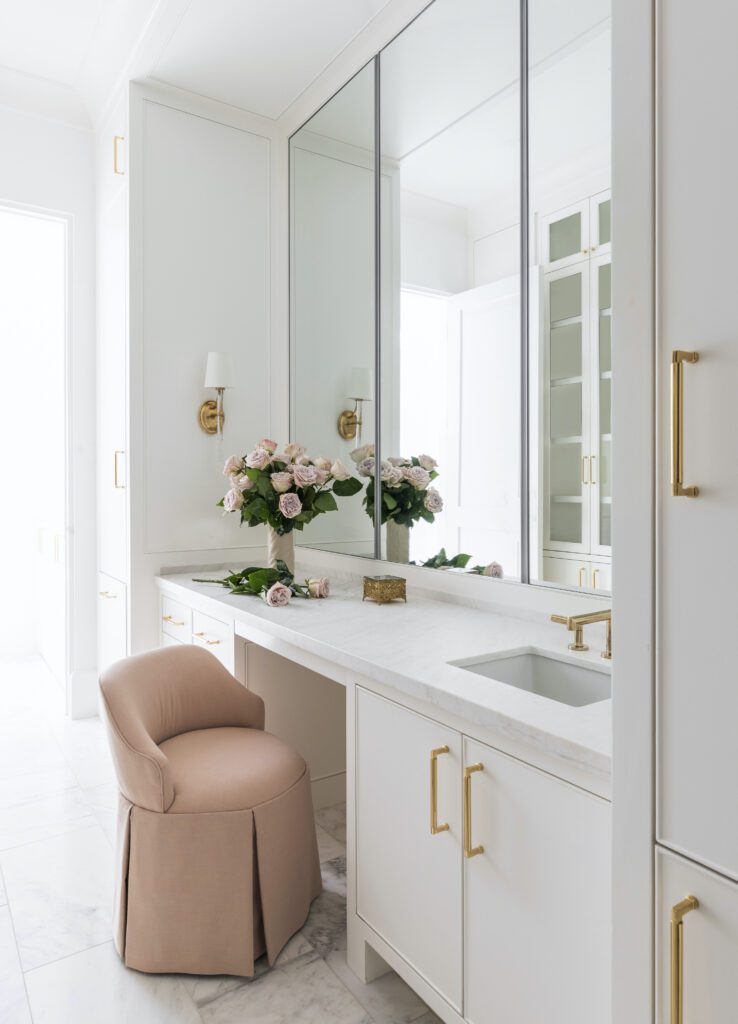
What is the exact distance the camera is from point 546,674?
5.24ft

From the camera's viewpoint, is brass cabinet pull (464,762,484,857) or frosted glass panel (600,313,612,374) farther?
frosted glass panel (600,313,612,374)

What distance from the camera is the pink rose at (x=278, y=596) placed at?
218cm

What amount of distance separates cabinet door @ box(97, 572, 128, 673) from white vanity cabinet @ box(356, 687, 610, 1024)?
172cm

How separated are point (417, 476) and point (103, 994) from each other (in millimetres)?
1632

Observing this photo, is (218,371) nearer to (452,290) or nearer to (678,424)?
(452,290)

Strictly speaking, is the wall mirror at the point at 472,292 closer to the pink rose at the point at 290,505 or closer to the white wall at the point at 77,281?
the pink rose at the point at 290,505

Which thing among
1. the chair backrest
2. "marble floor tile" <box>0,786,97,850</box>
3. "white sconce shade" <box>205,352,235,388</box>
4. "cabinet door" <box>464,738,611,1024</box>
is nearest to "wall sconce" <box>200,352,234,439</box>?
"white sconce shade" <box>205,352,235,388</box>

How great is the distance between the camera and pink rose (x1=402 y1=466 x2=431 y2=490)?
230 centimetres

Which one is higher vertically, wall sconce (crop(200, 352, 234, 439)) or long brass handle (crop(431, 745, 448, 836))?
wall sconce (crop(200, 352, 234, 439))

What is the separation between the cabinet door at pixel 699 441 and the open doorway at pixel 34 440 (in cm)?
318

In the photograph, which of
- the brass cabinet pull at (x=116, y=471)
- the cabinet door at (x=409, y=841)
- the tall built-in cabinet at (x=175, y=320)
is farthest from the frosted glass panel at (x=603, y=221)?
the brass cabinet pull at (x=116, y=471)

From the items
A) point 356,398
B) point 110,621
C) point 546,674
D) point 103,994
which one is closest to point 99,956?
point 103,994

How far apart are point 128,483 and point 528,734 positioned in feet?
7.16

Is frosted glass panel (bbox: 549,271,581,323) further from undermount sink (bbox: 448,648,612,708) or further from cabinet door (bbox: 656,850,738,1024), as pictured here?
cabinet door (bbox: 656,850,738,1024)
